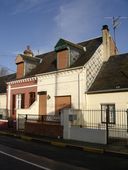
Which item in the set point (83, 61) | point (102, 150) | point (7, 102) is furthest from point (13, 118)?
point (102, 150)

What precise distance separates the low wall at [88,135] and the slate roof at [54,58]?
6.00 metres

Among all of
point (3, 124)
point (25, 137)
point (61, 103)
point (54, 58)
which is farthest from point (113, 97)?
point (3, 124)

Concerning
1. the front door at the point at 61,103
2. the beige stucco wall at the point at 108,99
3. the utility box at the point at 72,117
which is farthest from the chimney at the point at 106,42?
the utility box at the point at 72,117

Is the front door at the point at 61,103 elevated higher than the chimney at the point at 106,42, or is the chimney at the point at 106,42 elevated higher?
the chimney at the point at 106,42

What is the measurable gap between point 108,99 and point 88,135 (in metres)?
3.73

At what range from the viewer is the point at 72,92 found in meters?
23.8

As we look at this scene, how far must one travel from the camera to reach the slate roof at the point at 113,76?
2103cm

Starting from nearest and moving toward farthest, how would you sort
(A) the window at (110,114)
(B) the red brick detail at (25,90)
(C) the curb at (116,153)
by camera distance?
(C) the curb at (116,153) → (A) the window at (110,114) → (B) the red brick detail at (25,90)

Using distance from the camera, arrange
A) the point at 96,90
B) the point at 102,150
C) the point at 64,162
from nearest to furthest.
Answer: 1. the point at 64,162
2. the point at 102,150
3. the point at 96,90

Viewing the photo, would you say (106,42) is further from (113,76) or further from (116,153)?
(116,153)

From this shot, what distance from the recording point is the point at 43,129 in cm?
2250

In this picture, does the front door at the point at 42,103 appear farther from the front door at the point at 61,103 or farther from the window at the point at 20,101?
the window at the point at 20,101

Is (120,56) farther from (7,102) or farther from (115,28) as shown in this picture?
(7,102)

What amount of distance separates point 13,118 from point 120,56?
12.3 metres
